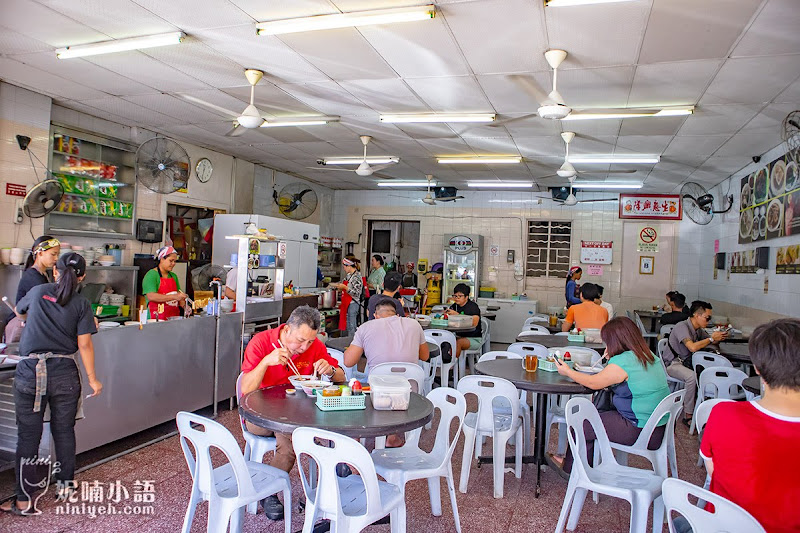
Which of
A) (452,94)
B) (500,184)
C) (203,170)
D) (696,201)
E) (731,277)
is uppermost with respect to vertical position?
(452,94)

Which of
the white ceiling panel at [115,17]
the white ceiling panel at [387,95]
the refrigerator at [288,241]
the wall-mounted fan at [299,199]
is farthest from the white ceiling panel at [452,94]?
the wall-mounted fan at [299,199]

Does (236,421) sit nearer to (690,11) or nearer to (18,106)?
(18,106)

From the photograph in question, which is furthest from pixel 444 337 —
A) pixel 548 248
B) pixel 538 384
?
pixel 548 248

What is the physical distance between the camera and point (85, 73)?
18.1 ft

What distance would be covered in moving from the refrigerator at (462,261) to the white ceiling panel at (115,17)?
787 centimetres

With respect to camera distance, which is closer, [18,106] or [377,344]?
[377,344]

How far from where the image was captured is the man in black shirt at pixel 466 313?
22.9 feet

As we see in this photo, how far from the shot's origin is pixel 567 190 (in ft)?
36.0

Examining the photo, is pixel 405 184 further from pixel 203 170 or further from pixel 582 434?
pixel 582 434

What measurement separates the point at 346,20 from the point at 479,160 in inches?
197

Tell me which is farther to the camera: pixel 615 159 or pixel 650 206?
pixel 650 206

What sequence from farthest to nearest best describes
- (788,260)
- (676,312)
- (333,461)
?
(676,312), (788,260), (333,461)

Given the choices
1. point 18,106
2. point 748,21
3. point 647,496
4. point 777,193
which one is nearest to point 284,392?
point 647,496

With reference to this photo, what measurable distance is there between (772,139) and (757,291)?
6.33 ft
